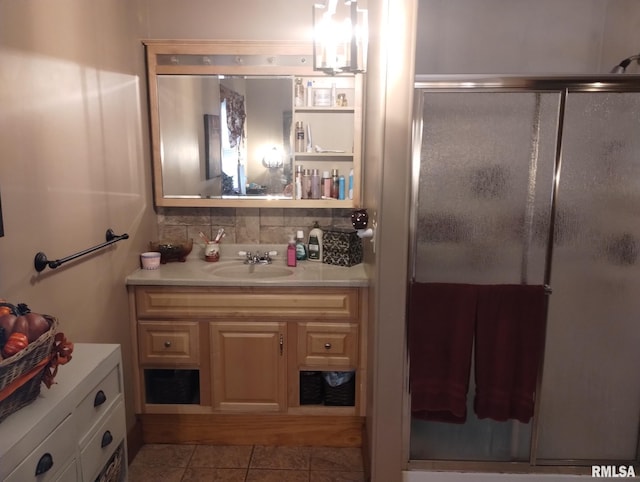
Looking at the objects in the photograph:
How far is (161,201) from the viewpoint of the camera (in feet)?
8.50

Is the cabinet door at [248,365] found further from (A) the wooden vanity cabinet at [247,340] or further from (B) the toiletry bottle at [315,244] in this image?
(B) the toiletry bottle at [315,244]

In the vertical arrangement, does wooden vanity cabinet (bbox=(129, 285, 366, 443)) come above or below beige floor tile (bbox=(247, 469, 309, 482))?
above

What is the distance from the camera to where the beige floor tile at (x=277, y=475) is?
217 centimetres

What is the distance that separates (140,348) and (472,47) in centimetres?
228

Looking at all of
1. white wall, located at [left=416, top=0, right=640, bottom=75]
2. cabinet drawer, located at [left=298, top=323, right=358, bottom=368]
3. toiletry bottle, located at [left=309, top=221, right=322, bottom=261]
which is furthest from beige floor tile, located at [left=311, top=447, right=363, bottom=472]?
white wall, located at [left=416, top=0, right=640, bottom=75]

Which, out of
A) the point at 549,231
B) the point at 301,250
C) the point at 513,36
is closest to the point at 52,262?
the point at 301,250

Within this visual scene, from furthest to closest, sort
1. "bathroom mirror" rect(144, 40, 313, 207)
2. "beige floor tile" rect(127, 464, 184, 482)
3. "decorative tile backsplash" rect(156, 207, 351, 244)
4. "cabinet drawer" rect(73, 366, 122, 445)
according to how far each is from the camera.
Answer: "decorative tile backsplash" rect(156, 207, 351, 244)
"bathroom mirror" rect(144, 40, 313, 207)
"beige floor tile" rect(127, 464, 184, 482)
"cabinet drawer" rect(73, 366, 122, 445)

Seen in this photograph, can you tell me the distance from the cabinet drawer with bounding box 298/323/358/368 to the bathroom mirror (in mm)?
743

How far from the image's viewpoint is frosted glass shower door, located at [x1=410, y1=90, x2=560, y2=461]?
1.91 m

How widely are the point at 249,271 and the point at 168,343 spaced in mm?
574

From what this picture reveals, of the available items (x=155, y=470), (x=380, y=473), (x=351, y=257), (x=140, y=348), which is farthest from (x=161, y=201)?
(x=380, y=473)

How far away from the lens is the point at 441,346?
1994 millimetres

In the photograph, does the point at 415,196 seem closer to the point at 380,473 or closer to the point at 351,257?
the point at 351,257

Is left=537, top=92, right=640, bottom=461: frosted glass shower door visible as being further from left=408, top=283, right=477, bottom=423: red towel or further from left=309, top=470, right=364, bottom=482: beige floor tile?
left=309, top=470, right=364, bottom=482: beige floor tile
